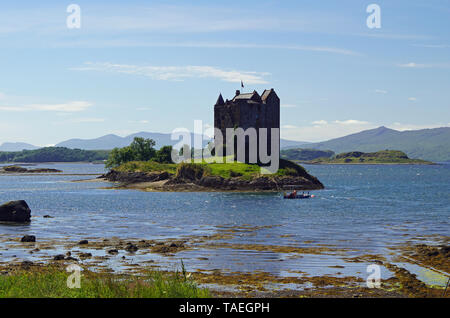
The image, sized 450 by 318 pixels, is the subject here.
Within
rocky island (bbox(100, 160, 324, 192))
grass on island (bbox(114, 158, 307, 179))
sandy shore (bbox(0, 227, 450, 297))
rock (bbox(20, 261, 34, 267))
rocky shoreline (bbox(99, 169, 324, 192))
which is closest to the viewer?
sandy shore (bbox(0, 227, 450, 297))

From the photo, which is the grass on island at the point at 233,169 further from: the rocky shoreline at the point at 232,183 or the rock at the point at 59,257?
the rock at the point at 59,257

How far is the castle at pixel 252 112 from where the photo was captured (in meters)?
151

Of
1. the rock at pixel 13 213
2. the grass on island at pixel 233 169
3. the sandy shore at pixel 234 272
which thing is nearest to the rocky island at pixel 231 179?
the grass on island at pixel 233 169

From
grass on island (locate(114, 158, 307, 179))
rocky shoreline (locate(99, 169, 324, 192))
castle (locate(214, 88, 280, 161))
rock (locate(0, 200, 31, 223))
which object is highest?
castle (locate(214, 88, 280, 161))

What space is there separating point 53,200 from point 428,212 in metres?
73.0

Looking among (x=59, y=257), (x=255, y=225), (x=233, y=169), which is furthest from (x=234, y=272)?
(x=233, y=169)

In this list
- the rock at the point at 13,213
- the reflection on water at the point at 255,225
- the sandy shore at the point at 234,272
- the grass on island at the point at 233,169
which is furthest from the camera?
→ the grass on island at the point at 233,169

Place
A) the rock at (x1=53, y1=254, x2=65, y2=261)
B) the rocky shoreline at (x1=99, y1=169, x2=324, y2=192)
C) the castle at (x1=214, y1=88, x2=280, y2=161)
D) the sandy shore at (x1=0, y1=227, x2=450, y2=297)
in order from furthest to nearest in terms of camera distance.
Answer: the castle at (x1=214, y1=88, x2=280, y2=161) < the rocky shoreline at (x1=99, y1=169, x2=324, y2=192) < the rock at (x1=53, y1=254, x2=65, y2=261) < the sandy shore at (x1=0, y1=227, x2=450, y2=297)

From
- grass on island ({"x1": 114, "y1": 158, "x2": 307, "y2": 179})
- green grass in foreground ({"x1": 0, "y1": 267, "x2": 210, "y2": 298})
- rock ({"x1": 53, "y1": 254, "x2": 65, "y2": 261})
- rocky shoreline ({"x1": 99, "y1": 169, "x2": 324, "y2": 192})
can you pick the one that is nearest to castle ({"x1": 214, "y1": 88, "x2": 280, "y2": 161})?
grass on island ({"x1": 114, "y1": 158, "x2": 307, "y2": 179})

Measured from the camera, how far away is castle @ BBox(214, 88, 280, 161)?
151 metres

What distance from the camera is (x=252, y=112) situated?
152m

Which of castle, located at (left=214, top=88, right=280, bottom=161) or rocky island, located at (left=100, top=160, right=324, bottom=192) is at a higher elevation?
castle, located at (left=214, top=88, right=280, bottom=161)

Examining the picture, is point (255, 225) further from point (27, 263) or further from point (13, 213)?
point (27, 263)

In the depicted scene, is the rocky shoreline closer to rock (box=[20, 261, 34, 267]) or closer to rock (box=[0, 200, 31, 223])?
rock (box=[0, 200, 31, 223])
